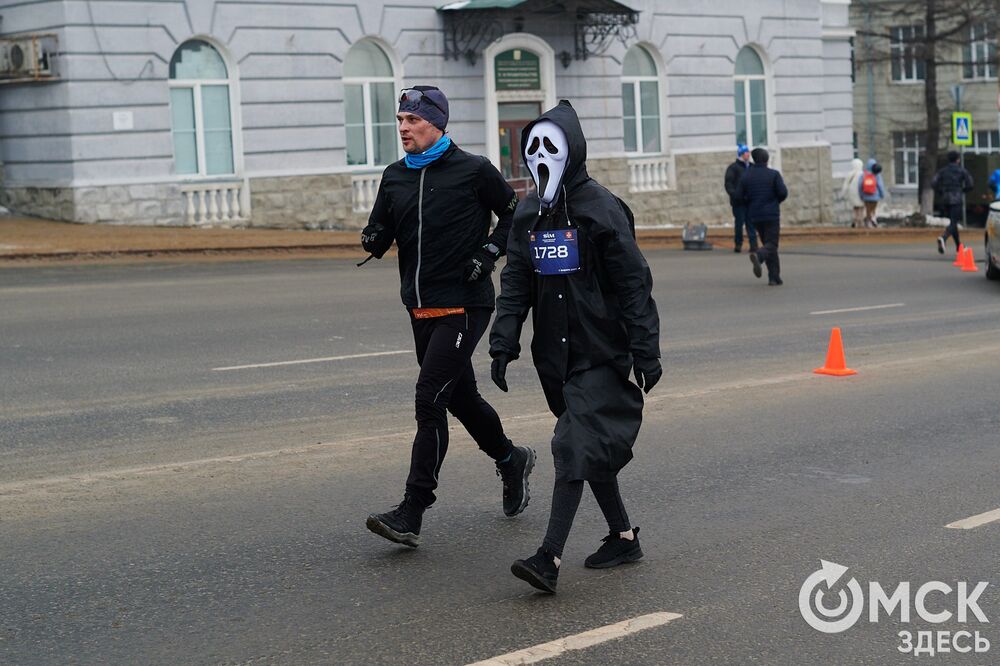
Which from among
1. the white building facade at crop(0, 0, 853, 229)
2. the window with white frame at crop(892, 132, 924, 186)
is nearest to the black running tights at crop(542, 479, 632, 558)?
the white building facade at crop(0, 0, 853, 229)

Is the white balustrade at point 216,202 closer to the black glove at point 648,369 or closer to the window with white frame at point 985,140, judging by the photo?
the black glove at point 648,369

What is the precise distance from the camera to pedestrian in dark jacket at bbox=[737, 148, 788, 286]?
20.1m

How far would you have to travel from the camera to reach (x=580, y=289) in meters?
6.11

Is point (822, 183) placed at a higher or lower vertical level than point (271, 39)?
lower

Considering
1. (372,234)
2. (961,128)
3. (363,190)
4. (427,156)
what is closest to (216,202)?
(363,190)

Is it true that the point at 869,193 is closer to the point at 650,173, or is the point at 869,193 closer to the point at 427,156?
the point at 650,173

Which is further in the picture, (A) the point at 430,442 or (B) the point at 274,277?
(B) the point at 274,277

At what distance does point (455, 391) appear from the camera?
6918mm

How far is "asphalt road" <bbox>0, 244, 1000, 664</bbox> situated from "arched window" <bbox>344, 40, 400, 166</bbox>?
16.1m

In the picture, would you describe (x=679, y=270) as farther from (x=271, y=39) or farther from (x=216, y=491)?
(x=216, y=491)

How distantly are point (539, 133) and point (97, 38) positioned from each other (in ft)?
70.0

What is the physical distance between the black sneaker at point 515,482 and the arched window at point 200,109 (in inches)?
842

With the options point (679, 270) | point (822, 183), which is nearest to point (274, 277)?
point (679, 270)

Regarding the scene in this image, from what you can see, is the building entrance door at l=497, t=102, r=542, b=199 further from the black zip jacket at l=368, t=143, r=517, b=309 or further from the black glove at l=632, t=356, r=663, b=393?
the black glove at l=632, t=356, r=663, b=393
